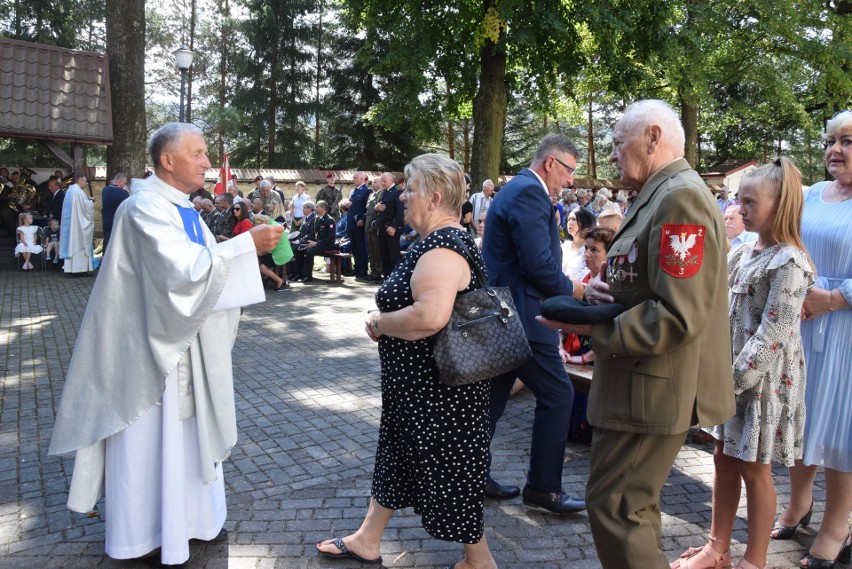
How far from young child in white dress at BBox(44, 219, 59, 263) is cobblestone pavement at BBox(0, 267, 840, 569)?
8033 millimetres

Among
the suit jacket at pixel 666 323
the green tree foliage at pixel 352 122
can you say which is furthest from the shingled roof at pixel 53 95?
the green tree foliage at pixel 352 122

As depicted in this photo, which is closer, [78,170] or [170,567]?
[170,567]

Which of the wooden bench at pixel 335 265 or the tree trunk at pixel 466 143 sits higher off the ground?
the tree trunk at pixel 466 143

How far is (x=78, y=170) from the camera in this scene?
15633 mm

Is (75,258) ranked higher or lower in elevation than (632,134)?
lower

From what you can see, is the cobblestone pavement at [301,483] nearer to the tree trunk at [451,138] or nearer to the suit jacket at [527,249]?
the suit jacket at [527,249]

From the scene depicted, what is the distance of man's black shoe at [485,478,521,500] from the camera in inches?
167

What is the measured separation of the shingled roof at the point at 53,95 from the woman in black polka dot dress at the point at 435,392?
1396cm

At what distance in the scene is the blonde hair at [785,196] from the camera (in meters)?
3.21

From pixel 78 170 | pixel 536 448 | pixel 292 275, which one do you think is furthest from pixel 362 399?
pixel 78 170

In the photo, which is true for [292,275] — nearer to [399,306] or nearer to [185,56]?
[185,56]

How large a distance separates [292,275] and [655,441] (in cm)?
1256

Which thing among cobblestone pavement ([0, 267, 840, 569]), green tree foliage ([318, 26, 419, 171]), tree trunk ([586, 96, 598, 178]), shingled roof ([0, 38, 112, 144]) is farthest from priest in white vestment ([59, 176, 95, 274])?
tree trunk ([586, 96, 598, 178])

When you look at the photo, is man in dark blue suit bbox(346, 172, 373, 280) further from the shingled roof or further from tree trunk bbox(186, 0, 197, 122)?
tree trunk bbox(186, 0, 197, 122)
